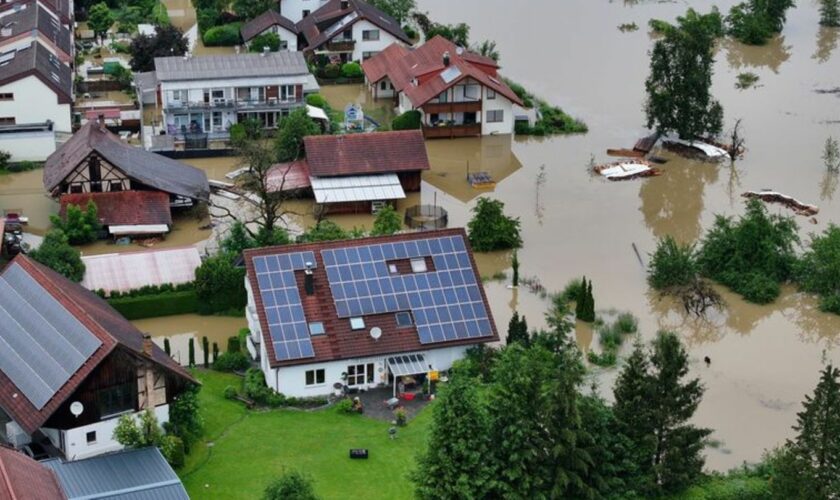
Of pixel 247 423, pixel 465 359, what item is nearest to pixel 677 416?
pixel 465 359

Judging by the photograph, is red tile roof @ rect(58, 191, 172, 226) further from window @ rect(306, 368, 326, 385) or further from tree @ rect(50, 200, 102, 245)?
window @ rect(306, 368, 326, 385)

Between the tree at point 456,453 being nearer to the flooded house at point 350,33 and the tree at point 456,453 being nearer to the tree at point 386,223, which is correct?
the tree at point 386,223

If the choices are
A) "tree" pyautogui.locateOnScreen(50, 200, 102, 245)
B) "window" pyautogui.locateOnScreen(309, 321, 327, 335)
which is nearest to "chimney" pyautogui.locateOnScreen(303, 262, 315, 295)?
"window" pyautogui.locateOnScreen(309, 321, 327, 335)

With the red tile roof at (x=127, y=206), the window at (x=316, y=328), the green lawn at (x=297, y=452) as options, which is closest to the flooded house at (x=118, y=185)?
the red tile roof at (x=127, y=206)

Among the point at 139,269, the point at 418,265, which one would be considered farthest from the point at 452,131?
the point at 418,265

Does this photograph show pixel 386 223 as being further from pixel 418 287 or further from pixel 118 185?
pixel 118 185

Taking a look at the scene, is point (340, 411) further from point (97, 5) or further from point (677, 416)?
point (97, 5)
